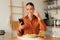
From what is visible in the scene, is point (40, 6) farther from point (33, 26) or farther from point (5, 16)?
point (33, 26)

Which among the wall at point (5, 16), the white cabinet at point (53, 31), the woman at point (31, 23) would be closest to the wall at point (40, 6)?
the white cabinet at point (53, 31)

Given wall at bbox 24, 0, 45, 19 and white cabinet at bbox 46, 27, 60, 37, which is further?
wall at bbox 24, 0, 45, 19

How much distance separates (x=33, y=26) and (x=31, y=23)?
0.06m

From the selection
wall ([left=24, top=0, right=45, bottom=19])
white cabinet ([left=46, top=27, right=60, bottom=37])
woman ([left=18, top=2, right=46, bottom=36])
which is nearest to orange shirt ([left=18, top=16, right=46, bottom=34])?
woman ([left=18, top=2, right=46, bottom=36])

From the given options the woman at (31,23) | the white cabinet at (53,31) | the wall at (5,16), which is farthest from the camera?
the wall at (5,16)

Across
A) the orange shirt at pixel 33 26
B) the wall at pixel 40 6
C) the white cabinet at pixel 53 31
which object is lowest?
the white cabinet at pixel 53 31

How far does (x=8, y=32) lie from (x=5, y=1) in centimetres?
96

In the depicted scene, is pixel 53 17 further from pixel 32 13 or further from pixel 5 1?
pixel 32 13

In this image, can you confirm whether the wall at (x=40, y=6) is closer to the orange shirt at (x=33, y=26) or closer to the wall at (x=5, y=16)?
the wall at (x=5, y=16)

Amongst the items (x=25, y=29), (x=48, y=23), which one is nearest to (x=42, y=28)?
(x=25, y=29)

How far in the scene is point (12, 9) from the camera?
4.67m

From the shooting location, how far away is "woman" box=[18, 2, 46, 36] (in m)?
2.40

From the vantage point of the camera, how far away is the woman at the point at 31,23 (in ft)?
7.88

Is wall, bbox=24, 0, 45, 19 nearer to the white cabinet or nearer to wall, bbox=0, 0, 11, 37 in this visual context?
the white cabinet
